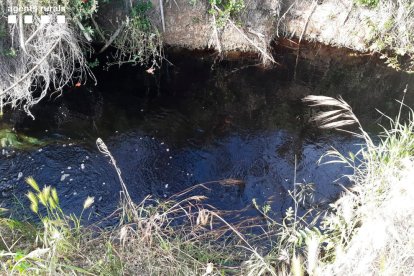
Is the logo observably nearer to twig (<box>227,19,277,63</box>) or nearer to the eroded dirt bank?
the eroded dirt bank

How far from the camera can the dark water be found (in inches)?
206

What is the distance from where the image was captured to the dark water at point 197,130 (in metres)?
5.22

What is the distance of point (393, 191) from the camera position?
10.5 ft

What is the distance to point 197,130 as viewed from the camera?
6336 mm

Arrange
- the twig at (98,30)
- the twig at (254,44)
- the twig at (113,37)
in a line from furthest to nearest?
the twig at (254,44) < the twig at (113,37) < the twig at (98,30)

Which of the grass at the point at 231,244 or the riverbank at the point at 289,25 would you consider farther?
the riverbank at the point at 289,25

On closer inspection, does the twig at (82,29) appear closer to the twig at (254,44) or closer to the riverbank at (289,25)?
the riverbank at (289,25)

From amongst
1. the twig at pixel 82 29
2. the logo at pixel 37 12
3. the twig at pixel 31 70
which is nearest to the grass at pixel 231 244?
the twig at pixel 31 70

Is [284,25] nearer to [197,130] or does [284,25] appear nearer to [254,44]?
[254,44]

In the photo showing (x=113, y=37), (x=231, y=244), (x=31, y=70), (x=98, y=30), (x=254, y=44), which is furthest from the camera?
(x=254, y=44)

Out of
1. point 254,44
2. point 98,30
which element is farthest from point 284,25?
point 98,30

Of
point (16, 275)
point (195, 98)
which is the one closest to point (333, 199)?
point (195, 98)

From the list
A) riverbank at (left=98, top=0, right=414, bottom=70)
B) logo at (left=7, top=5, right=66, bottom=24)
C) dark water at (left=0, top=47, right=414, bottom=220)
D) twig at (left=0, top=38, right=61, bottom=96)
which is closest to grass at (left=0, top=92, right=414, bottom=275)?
dark water at (left=0, top=47, right=414, bottom=220)

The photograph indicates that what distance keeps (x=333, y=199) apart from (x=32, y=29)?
15.8 ft
